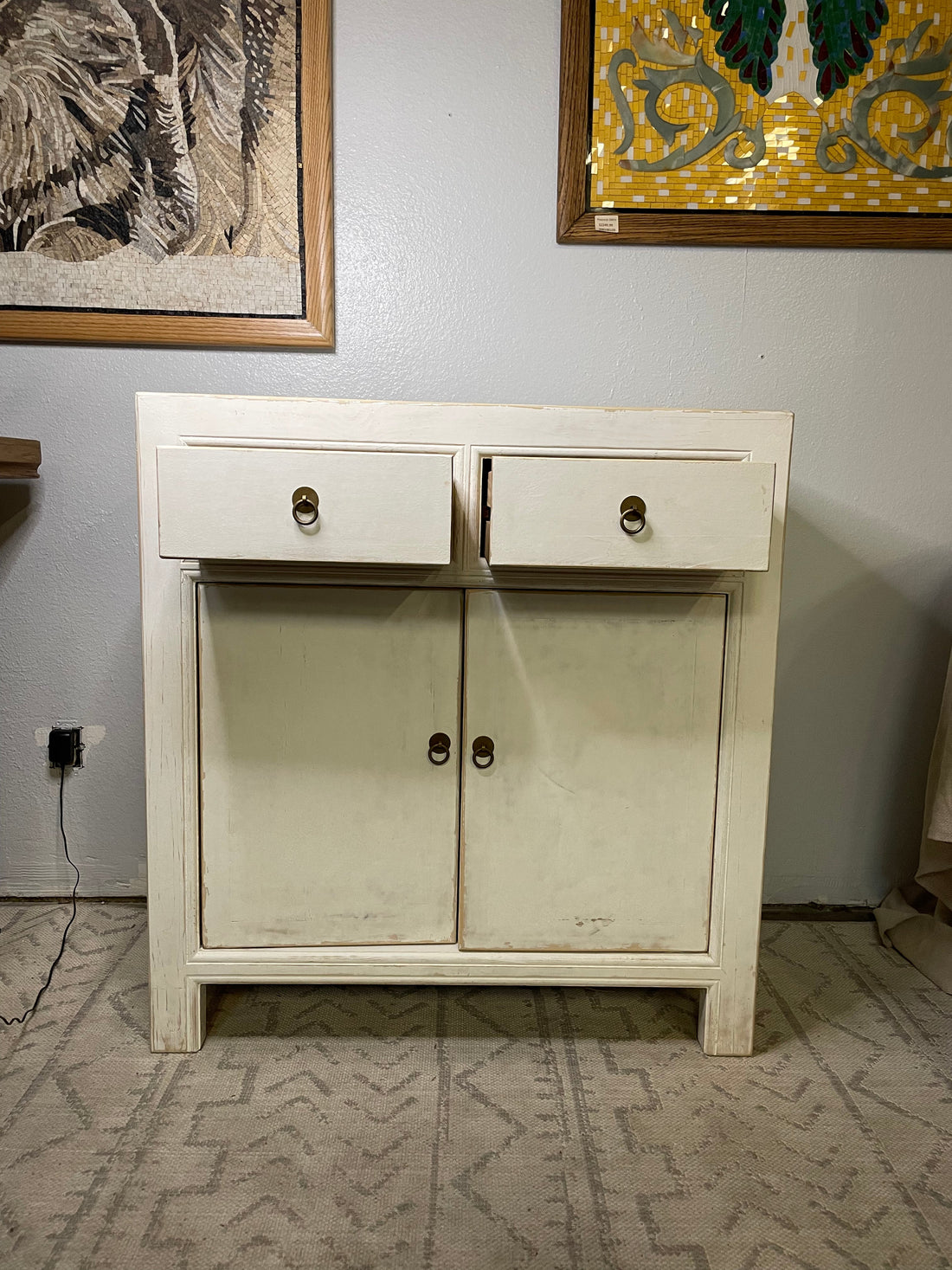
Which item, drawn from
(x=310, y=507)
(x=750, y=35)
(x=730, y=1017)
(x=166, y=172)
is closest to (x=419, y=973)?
(x=730, y=1017)

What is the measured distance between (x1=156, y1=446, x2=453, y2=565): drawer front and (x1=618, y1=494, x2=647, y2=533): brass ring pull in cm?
23

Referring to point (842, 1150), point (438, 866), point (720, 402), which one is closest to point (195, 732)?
point (438, 866)

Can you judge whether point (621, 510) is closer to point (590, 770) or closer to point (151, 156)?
point (590, 770)

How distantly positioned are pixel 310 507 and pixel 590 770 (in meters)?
0.55

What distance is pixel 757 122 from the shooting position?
156 centimetres

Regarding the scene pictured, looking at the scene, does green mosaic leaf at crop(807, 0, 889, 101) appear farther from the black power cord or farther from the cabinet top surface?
the black power cord

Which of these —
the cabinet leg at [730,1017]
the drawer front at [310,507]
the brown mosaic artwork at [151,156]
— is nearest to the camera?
the drawer front at [310,507]

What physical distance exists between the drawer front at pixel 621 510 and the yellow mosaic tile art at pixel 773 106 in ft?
2.72

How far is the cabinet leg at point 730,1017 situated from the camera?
1.22 meters

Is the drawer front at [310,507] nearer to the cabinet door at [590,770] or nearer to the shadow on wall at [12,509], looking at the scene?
the cabinet door at [590,770]

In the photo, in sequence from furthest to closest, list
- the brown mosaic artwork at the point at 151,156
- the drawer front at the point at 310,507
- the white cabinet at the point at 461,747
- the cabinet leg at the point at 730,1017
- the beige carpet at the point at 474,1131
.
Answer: the brown mosaic artwork at the point at 151,156
the cabinet leg at the point at 730,1017
the white cabinet at the point at 461,747
the drawer front at the point at 310,507
the beige carpet at the point at 474,1131

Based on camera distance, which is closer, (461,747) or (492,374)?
(461,747)

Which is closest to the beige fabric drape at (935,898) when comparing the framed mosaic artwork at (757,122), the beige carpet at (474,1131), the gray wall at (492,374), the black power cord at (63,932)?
the beige carpet at (474,1131)

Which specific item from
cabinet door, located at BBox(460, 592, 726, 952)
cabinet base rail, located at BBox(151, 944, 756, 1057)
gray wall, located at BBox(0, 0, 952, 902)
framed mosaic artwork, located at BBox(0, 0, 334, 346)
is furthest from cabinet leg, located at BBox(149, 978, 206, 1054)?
framed mosaic artwork, located at BBox(0, 0, 334, 346)
